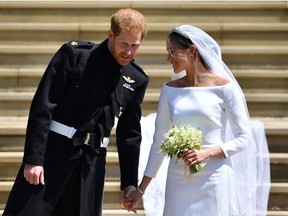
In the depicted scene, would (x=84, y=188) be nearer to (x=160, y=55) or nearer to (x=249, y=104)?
(x=249, y=104)

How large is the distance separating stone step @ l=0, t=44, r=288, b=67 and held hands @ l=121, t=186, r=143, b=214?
319cm

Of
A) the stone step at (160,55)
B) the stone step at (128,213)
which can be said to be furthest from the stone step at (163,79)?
the stone step at (128,213)

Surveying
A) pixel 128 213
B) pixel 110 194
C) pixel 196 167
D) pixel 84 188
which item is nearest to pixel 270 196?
pixel 128 213

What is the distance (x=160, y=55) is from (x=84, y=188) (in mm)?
3472

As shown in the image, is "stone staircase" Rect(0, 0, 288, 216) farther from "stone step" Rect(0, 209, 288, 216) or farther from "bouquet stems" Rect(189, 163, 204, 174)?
"bouquet stems" Rect(189, 163, 204, 174)

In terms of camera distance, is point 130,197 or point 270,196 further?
point 270,196

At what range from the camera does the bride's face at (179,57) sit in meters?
4.25

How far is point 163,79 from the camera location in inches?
288

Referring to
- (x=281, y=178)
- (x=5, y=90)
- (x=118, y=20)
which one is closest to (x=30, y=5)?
(x=5, y=90)

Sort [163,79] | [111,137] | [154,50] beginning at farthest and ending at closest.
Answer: [154,50] → [163,79] → [111,137]

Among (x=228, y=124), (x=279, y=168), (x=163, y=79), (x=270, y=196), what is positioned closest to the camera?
(x=228, y=124)

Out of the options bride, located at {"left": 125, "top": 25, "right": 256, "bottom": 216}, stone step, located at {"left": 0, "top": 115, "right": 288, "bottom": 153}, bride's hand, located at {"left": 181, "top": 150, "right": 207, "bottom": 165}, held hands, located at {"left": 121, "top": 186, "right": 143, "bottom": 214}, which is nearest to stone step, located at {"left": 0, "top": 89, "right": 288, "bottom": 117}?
stone step, located at {"left": 0, "top": 115, "right": 288, "bottom": 153}

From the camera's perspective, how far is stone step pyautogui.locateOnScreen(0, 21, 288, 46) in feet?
25.5

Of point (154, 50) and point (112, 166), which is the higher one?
point (154, 50)
